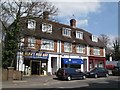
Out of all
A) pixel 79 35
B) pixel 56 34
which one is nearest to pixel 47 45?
pixel 56 34

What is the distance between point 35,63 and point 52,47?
4540mm

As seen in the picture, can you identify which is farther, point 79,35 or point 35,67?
point 79,35

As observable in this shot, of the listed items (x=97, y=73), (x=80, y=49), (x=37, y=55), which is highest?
(x=80, y=49)

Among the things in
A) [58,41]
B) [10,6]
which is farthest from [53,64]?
[10,6]

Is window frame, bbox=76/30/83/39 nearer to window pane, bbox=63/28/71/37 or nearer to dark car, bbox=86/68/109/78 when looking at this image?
window pane, bbox=63/28/71/37

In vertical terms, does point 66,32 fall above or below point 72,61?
above

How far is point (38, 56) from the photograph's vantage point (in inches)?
1622

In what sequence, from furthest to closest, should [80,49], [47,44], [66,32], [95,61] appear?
1. [95,61]
2. [80,49]
3. [66,32]
4. [47,44]

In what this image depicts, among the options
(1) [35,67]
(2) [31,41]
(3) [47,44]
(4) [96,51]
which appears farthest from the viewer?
(4) [96,51]

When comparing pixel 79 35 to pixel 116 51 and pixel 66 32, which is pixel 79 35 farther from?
pixel 116 51

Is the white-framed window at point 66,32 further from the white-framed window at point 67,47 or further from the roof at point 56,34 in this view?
the white-framed window at point 67,47

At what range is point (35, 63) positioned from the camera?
41.6m

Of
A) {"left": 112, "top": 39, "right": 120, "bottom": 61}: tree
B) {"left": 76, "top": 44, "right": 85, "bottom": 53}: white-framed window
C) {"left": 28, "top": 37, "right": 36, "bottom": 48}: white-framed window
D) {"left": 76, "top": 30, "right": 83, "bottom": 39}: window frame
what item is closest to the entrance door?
{"left": 28, "top": 37, "right": 36, "bottom": 48}: white-framed window

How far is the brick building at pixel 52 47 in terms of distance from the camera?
39.1 m
